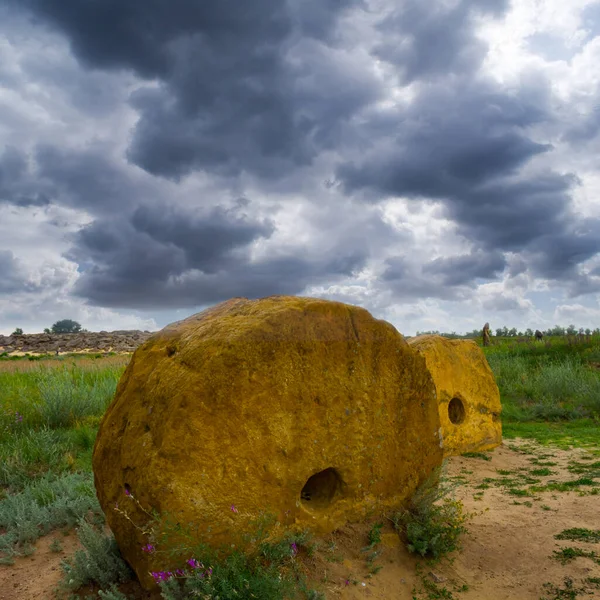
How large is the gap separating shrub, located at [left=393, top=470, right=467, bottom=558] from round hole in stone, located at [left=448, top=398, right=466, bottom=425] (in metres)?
4.40

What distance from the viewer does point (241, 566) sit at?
3588 millimetres

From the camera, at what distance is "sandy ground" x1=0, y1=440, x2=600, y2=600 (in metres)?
4.11

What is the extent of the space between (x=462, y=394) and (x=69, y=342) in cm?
2538

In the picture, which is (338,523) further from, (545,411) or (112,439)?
(545,411)

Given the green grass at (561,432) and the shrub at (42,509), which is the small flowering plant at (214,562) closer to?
the shrub at (42,509)

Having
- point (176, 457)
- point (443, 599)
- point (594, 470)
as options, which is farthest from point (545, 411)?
point (176, 457)

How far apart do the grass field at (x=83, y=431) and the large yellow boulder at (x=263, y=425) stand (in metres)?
0.47

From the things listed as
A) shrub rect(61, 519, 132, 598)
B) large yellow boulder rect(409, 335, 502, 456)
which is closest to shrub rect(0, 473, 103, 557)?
shrub rect(61, 519, 132, 598)

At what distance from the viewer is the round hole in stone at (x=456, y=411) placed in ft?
30.2

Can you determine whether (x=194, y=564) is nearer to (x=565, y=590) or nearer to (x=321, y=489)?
(x=321, y=489)

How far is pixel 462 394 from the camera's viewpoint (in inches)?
357

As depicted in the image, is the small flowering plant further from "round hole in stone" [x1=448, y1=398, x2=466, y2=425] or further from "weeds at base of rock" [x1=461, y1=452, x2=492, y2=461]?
"round hole in stone" [x1=448, y1=398, x2=466, y2=425]

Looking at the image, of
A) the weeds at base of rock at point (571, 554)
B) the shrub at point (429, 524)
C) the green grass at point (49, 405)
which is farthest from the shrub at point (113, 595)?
the green grass at point (49, 405)

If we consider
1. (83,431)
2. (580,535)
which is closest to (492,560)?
(580,535)
